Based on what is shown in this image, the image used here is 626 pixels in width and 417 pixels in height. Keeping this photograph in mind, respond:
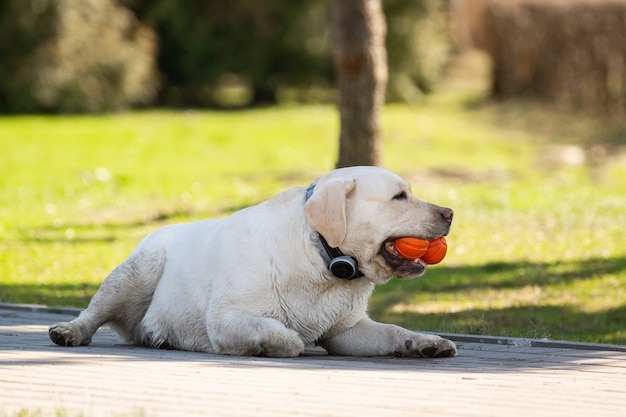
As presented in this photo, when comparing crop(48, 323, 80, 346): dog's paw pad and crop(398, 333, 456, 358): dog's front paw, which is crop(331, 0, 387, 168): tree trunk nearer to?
crop(48, 323, 80, 346): dog's paw pad

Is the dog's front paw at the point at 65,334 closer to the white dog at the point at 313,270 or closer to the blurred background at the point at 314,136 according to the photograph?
the white dog at the point at 313,270

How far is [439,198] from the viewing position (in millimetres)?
15500

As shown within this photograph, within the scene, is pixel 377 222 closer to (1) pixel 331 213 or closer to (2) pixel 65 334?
(1) pixel 331 213

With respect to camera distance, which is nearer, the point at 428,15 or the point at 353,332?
the point at 353,332

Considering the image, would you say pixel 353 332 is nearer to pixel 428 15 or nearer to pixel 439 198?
pixel 439 198

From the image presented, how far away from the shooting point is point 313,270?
20.6 feet

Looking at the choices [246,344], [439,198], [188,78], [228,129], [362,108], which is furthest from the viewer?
[188,78]

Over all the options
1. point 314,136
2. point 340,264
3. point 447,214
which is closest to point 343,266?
point 340,264

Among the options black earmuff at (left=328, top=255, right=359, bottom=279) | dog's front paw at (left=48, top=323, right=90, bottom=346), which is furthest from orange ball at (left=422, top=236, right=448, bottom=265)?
dog's front paw at (left=48, top=323, right=90, bottom=346)

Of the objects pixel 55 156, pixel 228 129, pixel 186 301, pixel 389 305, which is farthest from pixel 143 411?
pixel 228 129

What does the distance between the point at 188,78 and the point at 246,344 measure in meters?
25.9

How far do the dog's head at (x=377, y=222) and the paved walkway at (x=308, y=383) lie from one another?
1.80 feet

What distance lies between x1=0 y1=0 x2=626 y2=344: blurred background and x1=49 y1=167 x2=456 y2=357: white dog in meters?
1.83

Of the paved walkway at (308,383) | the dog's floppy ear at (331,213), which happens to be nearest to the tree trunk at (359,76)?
the paved walkway at (308,383)
